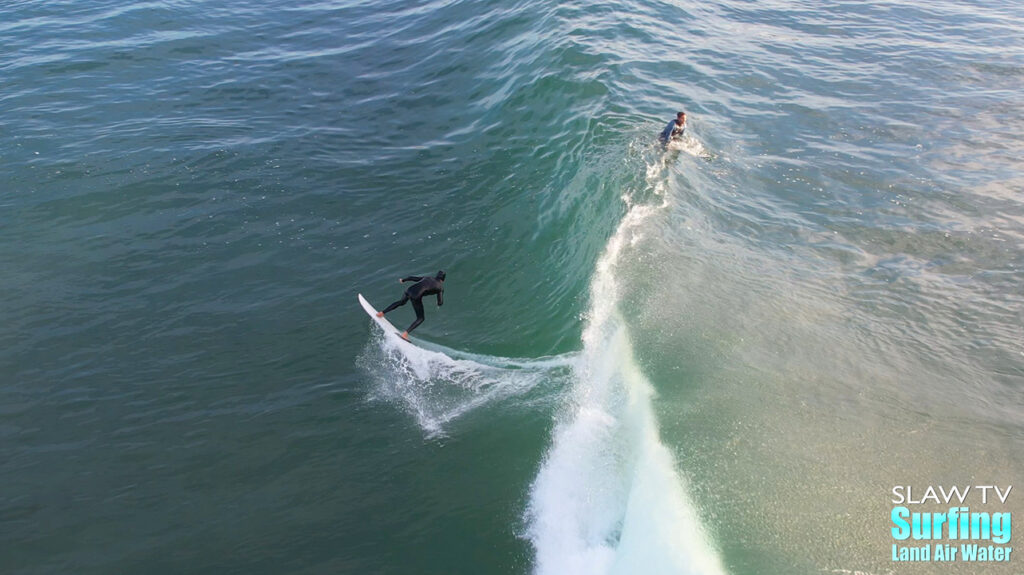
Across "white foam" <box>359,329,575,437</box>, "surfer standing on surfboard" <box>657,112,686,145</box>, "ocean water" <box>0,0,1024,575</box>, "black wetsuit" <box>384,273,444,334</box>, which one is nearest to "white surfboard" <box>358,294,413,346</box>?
"white foam" <box>359,329,575,437</box>

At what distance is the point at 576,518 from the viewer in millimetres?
10547

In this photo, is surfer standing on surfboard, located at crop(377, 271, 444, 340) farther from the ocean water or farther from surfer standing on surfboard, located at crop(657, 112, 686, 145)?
surfer standing on surfboard, located at crop(657, 112, 686, 145)

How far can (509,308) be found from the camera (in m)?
15.5

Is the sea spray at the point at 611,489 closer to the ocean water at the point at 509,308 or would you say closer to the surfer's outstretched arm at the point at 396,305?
the ocean water at the point at 509,308

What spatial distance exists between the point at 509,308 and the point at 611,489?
5.73m

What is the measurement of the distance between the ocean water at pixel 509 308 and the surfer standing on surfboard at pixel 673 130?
592 millimetres

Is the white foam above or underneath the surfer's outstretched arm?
underneath

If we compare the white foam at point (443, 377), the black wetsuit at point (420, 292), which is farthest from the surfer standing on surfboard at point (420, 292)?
the white foam at point (443, 377)

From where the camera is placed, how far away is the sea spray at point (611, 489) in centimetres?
→ 988

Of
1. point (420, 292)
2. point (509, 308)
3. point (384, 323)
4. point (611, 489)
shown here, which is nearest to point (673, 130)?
point (509, 308)

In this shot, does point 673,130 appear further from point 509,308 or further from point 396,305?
point 396,305

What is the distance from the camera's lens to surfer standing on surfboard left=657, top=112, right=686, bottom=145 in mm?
19797

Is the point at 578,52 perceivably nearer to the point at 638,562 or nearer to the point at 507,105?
the point at 507,105

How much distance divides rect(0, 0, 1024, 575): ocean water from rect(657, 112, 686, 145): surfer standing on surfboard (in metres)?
0.59
